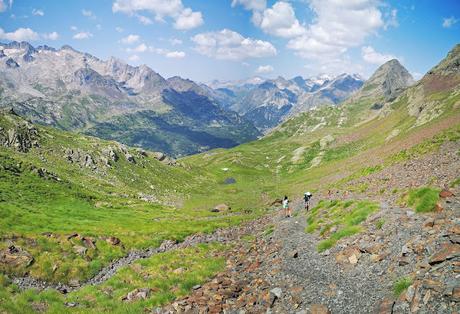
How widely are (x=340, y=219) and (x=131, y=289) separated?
78.6 ft

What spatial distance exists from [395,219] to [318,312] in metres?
14.7

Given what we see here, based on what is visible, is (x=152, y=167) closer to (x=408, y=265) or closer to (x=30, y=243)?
(x=30, y=243)

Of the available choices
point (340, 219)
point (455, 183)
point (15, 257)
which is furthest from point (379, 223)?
point (15, 257)

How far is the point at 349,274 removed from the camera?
2555 centimetres

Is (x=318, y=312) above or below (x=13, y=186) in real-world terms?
below

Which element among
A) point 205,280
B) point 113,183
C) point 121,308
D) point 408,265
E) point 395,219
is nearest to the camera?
point 408,265

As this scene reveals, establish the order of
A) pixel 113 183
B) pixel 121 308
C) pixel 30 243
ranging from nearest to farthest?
pixel 121 308 < pixel 30 243 < pixel 113 183

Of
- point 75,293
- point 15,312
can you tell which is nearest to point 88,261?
point 75,293

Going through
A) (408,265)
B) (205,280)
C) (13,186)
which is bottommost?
(205,280)

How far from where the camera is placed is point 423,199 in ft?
107

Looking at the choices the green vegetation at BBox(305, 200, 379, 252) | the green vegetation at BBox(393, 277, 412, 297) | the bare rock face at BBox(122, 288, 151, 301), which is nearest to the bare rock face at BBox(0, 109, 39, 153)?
the green vegetation at BBox(305, 200, 379, 252)

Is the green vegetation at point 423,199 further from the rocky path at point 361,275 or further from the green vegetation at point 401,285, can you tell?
the green vegetation at point 401,285

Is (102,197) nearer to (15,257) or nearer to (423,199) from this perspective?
(15,257)

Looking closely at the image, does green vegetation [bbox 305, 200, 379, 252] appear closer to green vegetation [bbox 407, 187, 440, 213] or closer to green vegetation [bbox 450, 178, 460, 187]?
green vegetation [bbox 407, 187, 440, 213]
